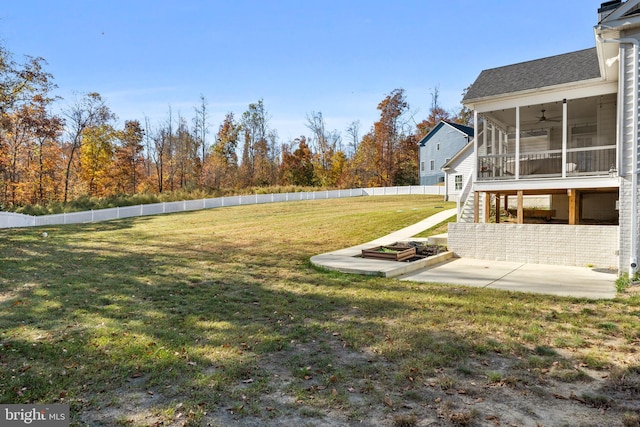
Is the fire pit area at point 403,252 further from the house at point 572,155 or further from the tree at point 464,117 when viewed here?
the tree at point 464,117

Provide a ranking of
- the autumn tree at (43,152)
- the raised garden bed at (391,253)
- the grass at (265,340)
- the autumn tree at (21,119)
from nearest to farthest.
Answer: the grass at (265,340) → the raised garden bed at (391,253) → the autumn tree at (21,119) → the autumn tree at (43,152)

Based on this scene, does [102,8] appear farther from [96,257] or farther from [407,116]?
[407,116]

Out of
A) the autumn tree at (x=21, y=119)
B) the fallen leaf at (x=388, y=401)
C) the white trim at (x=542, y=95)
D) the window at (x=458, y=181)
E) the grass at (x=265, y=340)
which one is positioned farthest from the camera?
the window at (x=458, y=181)

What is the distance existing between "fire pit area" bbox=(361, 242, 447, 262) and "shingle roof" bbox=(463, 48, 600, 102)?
478 cm

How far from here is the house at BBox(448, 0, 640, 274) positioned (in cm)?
789

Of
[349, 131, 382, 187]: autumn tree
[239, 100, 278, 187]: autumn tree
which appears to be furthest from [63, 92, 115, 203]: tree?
[349, 131, 382, 187]: autumn tree

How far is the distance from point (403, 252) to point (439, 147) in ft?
97.7

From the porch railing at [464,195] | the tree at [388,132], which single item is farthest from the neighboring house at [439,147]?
the porch railing at [464,195]

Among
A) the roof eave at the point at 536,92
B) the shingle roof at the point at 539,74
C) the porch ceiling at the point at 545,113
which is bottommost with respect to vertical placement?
the porch ceiling at the point at 545,113

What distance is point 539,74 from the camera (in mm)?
10922

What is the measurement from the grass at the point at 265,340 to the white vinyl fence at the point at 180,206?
16.3m

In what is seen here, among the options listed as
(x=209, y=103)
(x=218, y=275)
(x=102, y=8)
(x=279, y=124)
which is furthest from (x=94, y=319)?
(x=279, y=124)

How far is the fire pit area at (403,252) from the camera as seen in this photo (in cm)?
936

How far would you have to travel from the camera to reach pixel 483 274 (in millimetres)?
8227
